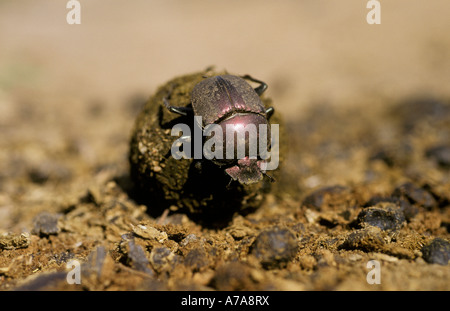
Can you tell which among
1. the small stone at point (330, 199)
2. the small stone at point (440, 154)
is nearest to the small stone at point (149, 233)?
the small stone at point (330, 199)

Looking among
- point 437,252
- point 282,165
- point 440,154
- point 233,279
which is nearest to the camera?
point 233,279

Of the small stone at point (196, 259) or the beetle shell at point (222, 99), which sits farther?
the beetle shell at point (222, 99)

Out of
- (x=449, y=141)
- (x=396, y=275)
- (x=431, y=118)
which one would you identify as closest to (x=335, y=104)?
(x=431, y=118)

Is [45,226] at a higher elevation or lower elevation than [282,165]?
lower

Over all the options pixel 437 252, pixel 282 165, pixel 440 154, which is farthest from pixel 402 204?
pixel 440 154

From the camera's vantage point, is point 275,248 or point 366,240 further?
point 366,240

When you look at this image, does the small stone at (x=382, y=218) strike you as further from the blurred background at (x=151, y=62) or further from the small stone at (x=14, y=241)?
the blurred background at (x=151, y=62)

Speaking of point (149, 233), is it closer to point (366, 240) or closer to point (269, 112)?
point (269, 112)

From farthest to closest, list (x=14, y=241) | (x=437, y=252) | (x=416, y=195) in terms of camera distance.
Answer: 1. (x=416, y=195)
2. (x=14, y=241)
3. (x=437, y=252)
